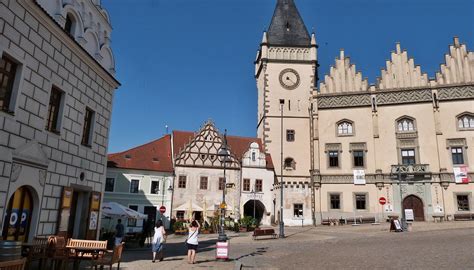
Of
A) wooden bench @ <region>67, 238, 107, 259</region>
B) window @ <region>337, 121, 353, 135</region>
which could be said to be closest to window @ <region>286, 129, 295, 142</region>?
window @ <region>337, 121, 353, 135</region>

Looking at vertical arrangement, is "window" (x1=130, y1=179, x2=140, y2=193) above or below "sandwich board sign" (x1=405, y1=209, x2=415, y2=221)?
above

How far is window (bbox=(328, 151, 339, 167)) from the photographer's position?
38969mm

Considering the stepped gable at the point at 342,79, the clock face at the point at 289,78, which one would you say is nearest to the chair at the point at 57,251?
the stepped gable at the point at 342,79

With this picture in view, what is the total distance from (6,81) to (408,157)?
36.5 metres

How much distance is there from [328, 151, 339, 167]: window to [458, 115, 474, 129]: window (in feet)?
40.4

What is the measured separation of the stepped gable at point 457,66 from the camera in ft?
120

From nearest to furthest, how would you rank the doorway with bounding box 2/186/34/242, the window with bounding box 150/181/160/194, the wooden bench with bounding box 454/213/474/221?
the doorway with bounding box 2/186/34/242 < the wooden bench with bounding box 454/213/474/221 < the window with bounding box 150/181/160/194

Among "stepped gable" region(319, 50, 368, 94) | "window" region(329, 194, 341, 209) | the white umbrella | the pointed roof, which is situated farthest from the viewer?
the pointed roof

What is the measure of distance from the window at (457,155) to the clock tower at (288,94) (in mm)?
14248

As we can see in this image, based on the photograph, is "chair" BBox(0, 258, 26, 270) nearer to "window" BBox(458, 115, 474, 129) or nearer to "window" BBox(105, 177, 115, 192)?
"window" BBox(105, 177, 115, 192)

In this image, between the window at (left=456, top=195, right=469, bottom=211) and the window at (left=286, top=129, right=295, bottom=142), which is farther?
the window at (left=286, top=129, right=295, bottom=142)

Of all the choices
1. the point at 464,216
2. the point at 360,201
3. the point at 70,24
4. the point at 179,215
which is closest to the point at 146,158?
the point at 179,215

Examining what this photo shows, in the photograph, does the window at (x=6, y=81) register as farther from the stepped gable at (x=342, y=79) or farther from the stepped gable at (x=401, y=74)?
the stepped gable at (x=401, y=74)

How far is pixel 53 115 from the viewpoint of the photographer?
12062 millimetres
